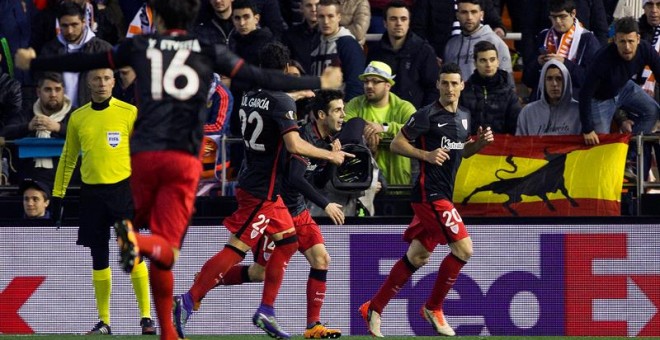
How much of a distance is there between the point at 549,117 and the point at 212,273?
14.0 ft

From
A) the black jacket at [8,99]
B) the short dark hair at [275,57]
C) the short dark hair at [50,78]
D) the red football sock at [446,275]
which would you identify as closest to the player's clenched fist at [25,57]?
the short dark hair at [275,57]

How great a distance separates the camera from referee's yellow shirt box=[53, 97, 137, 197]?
40.9ft

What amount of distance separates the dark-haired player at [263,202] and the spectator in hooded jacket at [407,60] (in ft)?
11.5

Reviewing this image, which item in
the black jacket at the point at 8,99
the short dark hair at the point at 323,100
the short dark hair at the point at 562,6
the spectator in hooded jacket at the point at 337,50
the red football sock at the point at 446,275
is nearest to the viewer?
the red football sock at the point at 446,275

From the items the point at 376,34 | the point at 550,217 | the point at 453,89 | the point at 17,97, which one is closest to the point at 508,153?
the point at 550,217

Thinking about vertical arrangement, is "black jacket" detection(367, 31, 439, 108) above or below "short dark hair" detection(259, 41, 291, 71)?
below

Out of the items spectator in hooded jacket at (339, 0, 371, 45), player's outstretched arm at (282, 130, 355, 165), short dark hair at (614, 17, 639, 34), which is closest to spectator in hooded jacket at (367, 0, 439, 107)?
spectator in hooded jacket at (339, 0, 371, 45)

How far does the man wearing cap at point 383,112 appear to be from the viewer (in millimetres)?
14219

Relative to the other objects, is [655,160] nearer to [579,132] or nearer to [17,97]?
[579,132]

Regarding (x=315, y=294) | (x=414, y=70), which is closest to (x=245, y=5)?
(x=414, y=70)

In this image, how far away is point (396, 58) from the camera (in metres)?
15.1

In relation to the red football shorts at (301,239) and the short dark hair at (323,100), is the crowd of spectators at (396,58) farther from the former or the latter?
the red football shorts at (301,239)

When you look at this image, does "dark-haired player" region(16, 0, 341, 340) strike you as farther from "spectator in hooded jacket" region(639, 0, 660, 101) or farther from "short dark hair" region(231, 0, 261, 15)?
"spectator in hooded jacket" region(639, 0, 660, 101)

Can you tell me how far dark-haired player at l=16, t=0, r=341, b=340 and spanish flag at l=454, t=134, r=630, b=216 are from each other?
5.38 m
